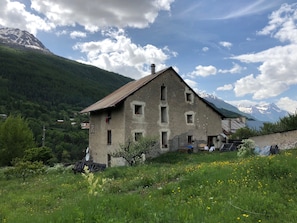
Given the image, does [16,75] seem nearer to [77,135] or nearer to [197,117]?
[77,135]

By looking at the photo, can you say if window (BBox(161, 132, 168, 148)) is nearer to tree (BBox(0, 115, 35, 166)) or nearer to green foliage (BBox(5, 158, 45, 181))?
green foliage (BBox(5, 158, 45, 181))

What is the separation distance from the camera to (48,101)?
470 feet

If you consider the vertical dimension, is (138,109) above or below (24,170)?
above

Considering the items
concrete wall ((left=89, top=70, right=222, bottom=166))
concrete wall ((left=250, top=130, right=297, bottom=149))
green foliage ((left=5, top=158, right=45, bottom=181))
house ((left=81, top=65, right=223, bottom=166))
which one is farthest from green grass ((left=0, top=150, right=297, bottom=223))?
house ((left=81, top=65, right=223, bottom=166))

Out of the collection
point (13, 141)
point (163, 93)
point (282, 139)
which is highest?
point (163, 93)

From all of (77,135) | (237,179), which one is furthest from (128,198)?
(77,135)

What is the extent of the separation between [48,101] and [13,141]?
10361 cm

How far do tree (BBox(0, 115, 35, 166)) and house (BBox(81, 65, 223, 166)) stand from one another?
14.1 meters

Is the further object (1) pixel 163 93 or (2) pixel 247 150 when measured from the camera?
(1) pixel 163 93

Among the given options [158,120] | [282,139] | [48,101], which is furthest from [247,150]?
[48,101]

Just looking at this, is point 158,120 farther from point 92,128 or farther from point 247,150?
point 247,150

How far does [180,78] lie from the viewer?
3556 centimetres

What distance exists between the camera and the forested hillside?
86.1 m

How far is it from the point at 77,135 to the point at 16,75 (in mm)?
92147
